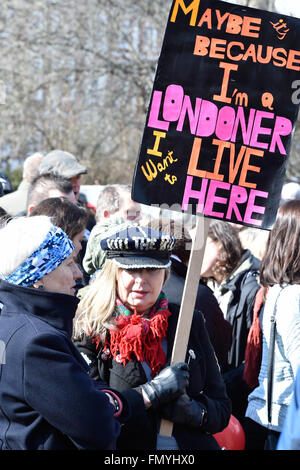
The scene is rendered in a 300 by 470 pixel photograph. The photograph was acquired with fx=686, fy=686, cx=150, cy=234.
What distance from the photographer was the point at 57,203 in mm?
3975

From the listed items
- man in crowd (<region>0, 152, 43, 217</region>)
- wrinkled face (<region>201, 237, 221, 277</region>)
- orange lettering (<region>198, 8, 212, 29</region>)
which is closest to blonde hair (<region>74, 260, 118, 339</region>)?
orange lettering (<region>198, 8, 212, 29</region>)

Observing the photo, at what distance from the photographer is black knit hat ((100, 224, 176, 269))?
2922mm

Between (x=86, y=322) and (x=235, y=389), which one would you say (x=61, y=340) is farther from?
(x=235, y=389)

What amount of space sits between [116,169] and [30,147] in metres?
2.24

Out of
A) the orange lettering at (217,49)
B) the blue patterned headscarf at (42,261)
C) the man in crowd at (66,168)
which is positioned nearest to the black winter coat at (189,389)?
the blue patterned headscarf at (42,261)

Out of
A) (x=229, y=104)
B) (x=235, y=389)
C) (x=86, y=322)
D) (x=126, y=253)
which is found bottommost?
(x=235, y=389)

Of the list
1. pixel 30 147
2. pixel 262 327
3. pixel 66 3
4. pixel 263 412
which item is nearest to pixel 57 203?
pixel 262 327

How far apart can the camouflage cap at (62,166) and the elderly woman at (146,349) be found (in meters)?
2.96

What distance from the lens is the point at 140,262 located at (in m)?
2.93

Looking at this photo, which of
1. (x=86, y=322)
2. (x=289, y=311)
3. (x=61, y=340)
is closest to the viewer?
(x=61, y=340)

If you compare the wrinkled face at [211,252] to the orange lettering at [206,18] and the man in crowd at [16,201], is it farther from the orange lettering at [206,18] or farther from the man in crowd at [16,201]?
the orange lettering at [206,18]

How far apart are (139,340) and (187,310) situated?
0.23m

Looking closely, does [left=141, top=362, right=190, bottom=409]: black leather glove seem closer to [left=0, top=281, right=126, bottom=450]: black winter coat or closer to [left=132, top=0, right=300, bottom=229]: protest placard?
[left=0, top=281, right=126, bottom=450]: black winter coat

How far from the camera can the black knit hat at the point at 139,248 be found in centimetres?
292
